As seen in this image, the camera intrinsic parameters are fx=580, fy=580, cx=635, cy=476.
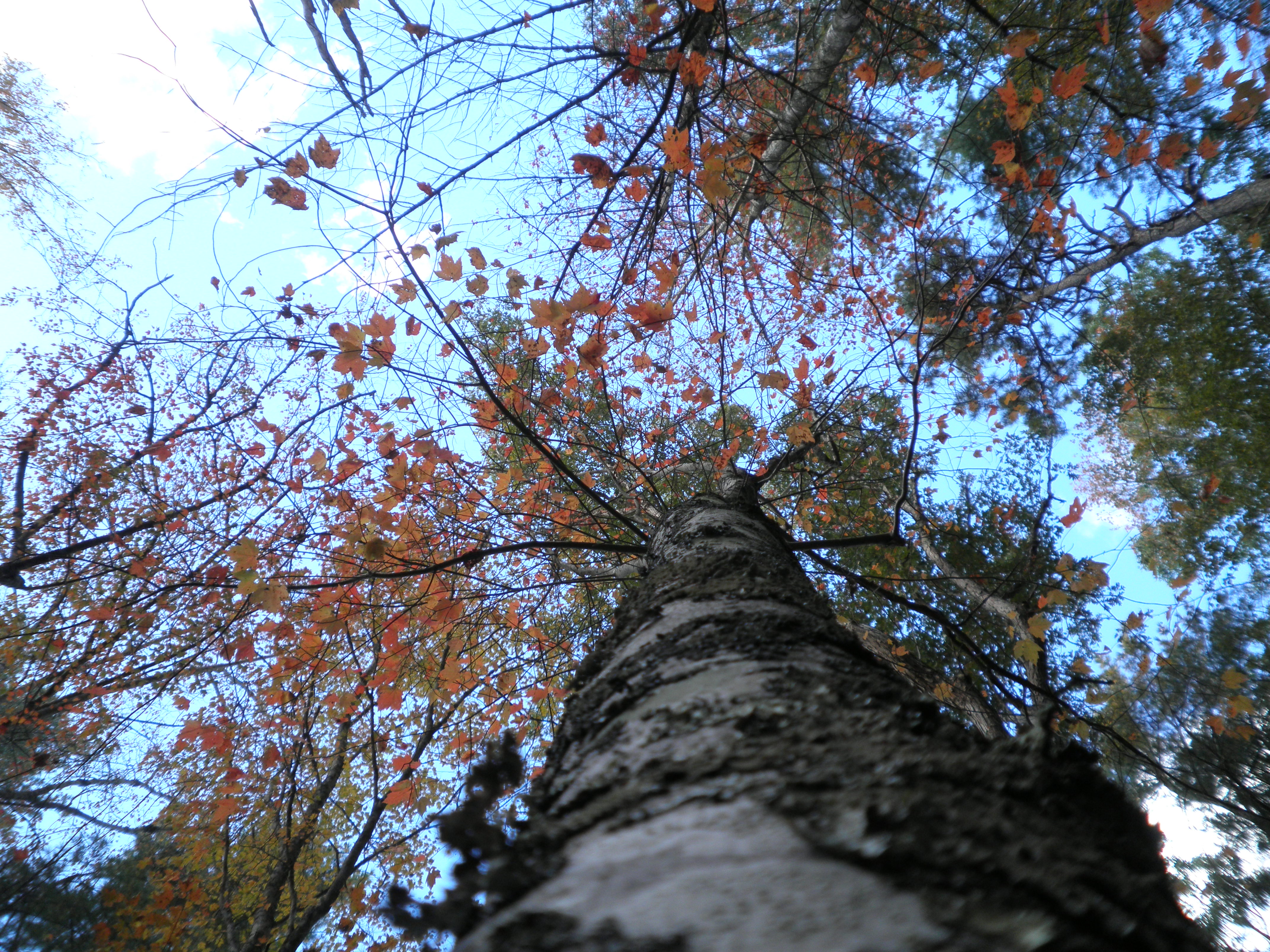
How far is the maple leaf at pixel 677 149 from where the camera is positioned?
9.07ft

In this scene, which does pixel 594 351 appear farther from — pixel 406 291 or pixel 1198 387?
pixel 1198 387

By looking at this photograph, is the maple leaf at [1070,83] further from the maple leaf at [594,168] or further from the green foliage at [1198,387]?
the green foliage at [1198,387]

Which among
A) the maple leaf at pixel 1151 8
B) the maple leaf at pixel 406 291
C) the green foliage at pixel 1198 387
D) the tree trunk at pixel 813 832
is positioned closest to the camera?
the tree trunk at pixel 813 832

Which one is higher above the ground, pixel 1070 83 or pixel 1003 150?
pixel 1003 150

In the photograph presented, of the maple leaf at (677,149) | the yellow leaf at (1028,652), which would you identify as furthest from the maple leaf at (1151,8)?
the yellow leaf at (1028,652)

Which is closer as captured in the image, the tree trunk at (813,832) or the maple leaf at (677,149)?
the tree trunk at (813,832)

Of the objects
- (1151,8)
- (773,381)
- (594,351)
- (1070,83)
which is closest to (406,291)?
(594,351)

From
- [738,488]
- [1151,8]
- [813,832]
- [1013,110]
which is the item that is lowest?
[813,832]

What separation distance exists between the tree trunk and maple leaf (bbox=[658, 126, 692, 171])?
103 inches

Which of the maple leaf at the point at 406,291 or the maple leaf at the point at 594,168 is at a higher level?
the maple leaf at the point at 594,168

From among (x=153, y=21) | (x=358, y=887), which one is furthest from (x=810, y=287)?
(x=358, y=887)

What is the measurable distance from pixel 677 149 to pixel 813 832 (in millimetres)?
2967

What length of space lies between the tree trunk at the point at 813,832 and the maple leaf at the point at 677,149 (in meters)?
2.61

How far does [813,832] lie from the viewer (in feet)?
1.40
